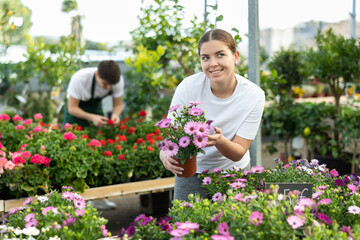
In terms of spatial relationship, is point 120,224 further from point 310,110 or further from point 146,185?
point 310,110

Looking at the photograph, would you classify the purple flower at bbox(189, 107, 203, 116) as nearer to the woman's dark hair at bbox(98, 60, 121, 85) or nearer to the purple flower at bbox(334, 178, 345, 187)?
the purple flower at bbox(334, 178, 345, 187)

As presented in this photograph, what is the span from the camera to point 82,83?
362 centimetres

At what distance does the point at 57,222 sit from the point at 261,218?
713 millimetres

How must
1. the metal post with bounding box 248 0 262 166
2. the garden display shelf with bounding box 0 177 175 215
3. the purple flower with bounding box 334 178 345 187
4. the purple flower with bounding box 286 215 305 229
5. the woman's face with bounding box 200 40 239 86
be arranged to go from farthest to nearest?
1. the garden display shelf with bounding box 0 177 175 215
2. the metal post with bounding box 248 0 262 166
3. the woman's face with bounding box 200 40 239 86
4. the purple flower with bounding box 334 178 345 187
5. the purple flower with bounding box 286 215 305 229

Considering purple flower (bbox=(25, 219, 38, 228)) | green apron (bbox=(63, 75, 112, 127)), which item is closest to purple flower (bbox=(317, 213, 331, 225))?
purple flower (bbox=(25, 219, 38, 228))

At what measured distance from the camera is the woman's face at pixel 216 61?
1838 millimetres

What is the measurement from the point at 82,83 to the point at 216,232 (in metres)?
2.68

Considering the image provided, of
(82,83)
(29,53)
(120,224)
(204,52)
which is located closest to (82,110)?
(82,83)

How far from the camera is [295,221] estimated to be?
3.94 ft

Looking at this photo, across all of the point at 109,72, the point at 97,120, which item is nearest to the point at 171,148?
the point at 109,72

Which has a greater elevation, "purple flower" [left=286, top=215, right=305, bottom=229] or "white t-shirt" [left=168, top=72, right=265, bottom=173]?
"white t-shirt" [left=168, top=72, right=265, bottom=173]

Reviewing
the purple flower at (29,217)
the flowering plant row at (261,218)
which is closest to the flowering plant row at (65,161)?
the purple flower at (29,217)

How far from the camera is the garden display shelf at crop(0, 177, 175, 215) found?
8.43 feet

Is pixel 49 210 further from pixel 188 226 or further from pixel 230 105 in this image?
pixel 230 105
